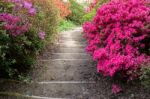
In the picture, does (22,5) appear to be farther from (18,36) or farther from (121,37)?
(121,37)

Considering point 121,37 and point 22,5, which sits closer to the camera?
point 121,37

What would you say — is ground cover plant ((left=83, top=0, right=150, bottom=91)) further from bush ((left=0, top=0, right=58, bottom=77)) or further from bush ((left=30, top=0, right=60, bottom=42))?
bush ((left=30, top=0, right=60, bottom=42))

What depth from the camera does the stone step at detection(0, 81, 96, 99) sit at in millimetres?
6602

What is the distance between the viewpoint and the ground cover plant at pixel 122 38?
20.5ft

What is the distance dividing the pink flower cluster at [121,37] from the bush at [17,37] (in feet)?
4.01

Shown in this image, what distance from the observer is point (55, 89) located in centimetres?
684

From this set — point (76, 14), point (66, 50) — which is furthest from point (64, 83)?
point (76, 14)

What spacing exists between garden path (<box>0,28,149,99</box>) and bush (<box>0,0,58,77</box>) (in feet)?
1.04

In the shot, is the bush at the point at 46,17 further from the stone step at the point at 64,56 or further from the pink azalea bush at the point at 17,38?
the stone step at the point at 64,56

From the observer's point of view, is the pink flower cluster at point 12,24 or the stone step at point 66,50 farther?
the stone step at point 66,50

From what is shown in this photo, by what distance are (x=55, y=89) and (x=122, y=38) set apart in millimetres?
1568

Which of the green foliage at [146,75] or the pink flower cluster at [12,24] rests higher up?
the pink flower cluster at [12,24]

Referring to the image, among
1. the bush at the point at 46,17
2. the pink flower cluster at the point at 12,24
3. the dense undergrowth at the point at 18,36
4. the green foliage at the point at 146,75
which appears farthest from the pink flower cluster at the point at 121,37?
the pink flower cluster at the point at 12,24

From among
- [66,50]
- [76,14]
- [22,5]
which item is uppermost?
[22,5]
